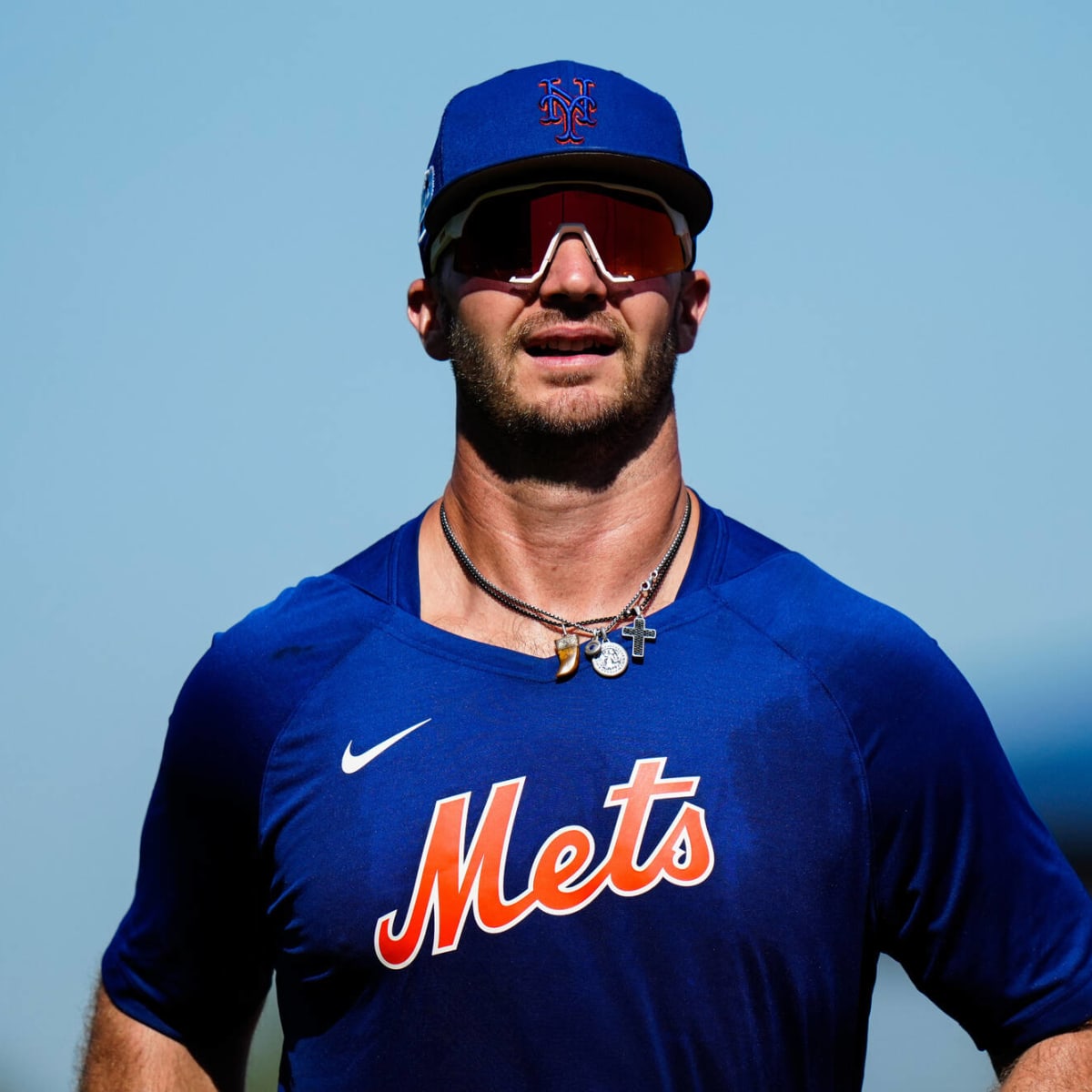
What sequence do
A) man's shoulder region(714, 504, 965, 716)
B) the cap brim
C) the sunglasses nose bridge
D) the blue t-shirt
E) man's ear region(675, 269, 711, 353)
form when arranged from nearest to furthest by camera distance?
the blue t-shirt → man's shoulder region(714, 504, 965, 716) → the sunglasses nose bridge → the cap brim → man's ear region(675, 269, 711, 353)

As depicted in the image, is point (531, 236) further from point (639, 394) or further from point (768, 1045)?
point (768, 1045)

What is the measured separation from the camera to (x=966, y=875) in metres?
4.33

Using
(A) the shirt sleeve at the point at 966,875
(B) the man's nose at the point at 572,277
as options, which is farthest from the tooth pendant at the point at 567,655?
(B) the man's nose at the point at 572,277

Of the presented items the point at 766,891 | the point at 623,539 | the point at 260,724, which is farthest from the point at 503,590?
the point at 766,891

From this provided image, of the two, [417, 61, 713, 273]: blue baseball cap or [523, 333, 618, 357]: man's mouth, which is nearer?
[523, 333, 618, 357]: man's mouth

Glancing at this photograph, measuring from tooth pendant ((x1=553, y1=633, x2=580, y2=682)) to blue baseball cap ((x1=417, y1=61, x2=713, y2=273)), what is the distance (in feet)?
4.12

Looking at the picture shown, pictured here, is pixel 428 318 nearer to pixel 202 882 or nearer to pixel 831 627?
pixel 831 627

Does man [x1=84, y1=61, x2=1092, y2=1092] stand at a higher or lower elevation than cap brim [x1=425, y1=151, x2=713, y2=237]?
lower

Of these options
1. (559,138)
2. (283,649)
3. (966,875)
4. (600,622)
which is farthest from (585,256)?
(966,875)

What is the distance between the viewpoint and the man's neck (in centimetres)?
467

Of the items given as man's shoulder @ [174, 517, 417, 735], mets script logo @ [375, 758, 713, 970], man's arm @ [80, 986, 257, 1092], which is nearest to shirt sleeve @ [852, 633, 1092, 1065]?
mets script logo @ [375, 758, 713, 970]

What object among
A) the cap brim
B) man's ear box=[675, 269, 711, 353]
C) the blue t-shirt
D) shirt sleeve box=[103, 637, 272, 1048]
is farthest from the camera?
man's ear box=[675, 269, 711, 353]

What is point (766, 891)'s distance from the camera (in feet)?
13.9

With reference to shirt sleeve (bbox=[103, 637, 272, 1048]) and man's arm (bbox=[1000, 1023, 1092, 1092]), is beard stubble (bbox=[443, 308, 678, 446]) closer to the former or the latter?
shirt sleeve (bbox=[103, 637, 272, 1048])
